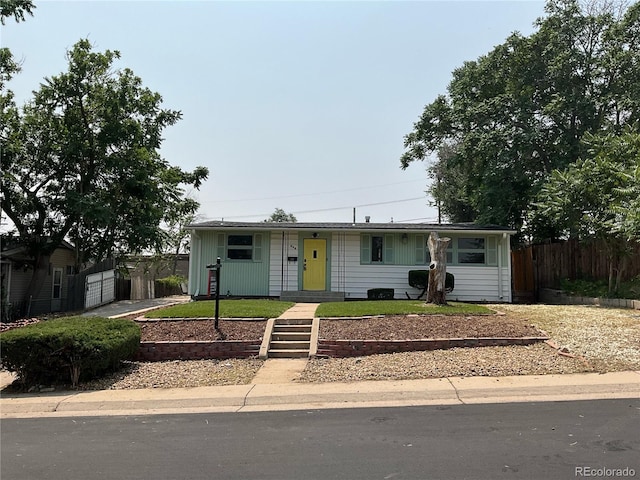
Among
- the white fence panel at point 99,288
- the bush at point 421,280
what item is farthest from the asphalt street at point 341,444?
the white fence panel at point 99,288

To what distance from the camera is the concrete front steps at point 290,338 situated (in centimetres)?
959

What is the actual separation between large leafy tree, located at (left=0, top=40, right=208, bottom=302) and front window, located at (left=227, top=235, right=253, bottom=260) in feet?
17.2

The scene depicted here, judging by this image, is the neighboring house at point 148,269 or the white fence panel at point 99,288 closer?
the white fence panel at point 99,288

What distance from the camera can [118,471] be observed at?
441cm

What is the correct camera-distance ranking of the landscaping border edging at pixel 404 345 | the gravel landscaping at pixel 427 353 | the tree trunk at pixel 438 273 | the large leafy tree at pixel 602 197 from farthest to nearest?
1. the large leafy tree at pixel 602 197
2. the tree trunk at pixel 438 273
3. the landscaping border edging at pixel 404 345
4. the gravel landscaping at pixel 427 353

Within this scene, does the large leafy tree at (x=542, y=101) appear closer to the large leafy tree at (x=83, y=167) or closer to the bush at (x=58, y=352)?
the large leafy tree at (x=83, y=167)

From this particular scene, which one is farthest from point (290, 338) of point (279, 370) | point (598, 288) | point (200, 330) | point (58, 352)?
point (598, 288)

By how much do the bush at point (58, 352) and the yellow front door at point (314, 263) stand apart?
1002cm

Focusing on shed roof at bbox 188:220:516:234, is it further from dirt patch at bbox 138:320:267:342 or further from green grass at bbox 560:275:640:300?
dirt patch at bbox 138:320:267:342

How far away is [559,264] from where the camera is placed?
65.0ft

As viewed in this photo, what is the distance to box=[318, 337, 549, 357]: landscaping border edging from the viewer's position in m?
9.38

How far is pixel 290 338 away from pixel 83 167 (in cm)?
1453

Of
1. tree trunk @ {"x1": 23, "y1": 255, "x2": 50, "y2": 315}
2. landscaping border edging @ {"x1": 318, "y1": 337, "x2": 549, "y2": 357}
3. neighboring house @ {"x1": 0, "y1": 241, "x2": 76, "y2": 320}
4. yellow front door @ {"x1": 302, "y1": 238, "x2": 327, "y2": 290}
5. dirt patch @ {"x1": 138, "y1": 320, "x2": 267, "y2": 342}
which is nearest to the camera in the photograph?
landscaping border edging @ {"x1": 318, "y1": 337, "x2": 549, "y2": 357}

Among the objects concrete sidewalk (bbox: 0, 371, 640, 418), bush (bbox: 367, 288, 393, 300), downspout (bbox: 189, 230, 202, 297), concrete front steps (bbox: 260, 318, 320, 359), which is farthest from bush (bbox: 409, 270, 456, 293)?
concrete sidewalk (bbox: 0, 371, 640, 418)
